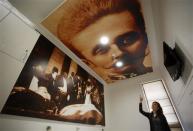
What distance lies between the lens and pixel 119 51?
3.63 metres

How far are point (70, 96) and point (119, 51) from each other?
1574 millimetres

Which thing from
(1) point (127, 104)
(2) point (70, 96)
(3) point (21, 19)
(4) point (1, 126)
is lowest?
(4) point (1, 126)

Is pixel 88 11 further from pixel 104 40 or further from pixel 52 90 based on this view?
pixel 52 90

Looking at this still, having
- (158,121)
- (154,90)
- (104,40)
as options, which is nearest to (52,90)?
(104,40)

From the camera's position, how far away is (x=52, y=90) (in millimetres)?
2715

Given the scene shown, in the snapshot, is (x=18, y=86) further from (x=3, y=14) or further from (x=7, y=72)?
(x=3, y=14)

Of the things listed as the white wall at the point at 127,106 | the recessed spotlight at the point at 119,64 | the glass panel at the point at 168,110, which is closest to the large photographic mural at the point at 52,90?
the white wall at the point at 127,106

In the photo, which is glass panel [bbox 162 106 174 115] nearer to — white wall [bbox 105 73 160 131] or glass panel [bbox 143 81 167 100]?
glass panel [bbox 143 81 167 100]

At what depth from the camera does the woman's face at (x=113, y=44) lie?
284cm

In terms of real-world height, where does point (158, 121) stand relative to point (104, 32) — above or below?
below

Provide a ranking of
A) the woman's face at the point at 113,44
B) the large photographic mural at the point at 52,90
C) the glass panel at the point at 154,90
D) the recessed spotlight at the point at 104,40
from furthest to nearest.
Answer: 1. the glass panel at the point at 154,90
2. the recessed spotlight at the point at 104,40
3. the woman's face at the point at 113,44
4. the large photographic mural at the point at 52,90

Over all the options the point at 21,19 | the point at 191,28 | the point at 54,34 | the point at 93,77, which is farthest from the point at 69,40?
the point at 191,28

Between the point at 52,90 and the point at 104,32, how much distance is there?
1.53 meters

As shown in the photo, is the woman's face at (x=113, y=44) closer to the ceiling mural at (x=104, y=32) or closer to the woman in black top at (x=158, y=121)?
the ceiling mural at (x=104, y=32)
